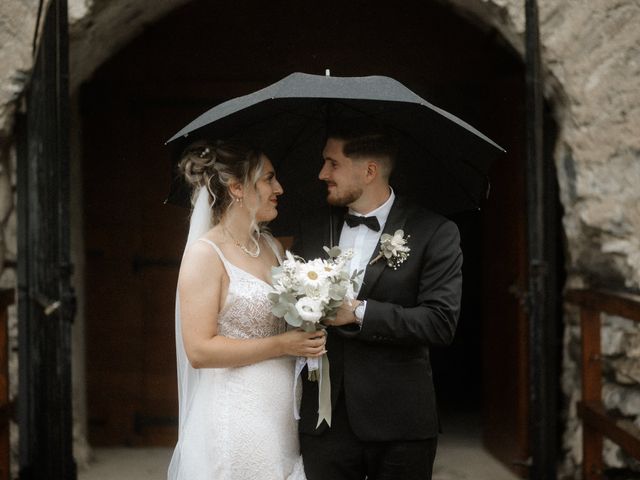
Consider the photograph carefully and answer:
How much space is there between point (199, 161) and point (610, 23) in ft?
6.96

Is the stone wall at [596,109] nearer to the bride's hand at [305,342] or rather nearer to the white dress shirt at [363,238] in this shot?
the white dress shirt at [363,238]

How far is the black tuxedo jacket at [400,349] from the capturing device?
9.17 feet

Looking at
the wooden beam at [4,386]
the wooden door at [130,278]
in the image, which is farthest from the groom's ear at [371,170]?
the wooden door at [130,278]

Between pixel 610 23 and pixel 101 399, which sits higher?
pixel 610 23

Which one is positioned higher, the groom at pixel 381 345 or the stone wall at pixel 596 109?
the stone wall at pixel 596 109

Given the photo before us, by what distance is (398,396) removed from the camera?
9.36 ft

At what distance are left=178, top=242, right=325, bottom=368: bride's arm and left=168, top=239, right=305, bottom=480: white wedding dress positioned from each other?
0.06 metres

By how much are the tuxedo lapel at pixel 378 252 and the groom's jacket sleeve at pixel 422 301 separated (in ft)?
0.07

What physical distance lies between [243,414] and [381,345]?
1.57 ft

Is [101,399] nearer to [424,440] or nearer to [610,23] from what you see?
[424,440]

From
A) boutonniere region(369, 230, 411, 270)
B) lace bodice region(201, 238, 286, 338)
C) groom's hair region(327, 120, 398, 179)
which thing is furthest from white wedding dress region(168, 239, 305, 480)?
groom's hair region(327, 120, 398, 179)

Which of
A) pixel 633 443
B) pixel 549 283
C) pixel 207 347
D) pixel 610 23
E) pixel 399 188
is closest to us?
pixel 207 347

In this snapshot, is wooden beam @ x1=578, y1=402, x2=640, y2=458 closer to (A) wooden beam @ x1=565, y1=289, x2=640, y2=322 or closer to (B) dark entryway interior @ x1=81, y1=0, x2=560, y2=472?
(A) wooden beam @ x1=565, y1=289, x2=640, y2=322

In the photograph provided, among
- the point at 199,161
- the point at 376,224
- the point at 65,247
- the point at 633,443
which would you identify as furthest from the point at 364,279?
the point at 633,443
